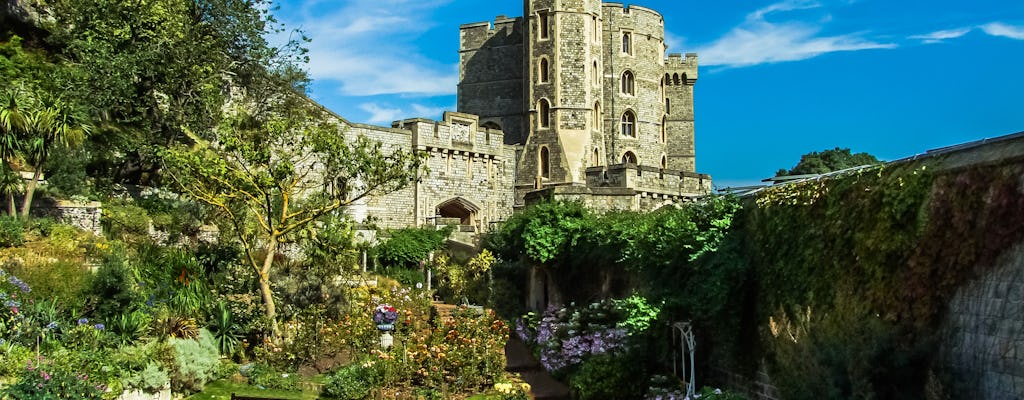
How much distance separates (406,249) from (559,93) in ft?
53.2

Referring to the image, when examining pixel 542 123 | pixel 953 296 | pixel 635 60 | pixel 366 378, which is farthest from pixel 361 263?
pixel 635 60

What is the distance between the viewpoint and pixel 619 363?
14969mm

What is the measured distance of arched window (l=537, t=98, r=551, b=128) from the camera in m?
44.2

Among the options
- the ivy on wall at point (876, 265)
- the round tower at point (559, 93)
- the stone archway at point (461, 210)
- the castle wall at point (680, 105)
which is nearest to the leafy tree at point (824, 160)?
the castle wall at point (680, 105)

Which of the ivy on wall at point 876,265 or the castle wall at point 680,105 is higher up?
the castle wall at point 680,105

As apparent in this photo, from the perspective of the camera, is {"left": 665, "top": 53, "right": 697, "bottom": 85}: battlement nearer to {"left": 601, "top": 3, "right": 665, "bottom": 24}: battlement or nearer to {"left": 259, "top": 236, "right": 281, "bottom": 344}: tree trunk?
{"left": 601, "top": 3, "right": 665, "bottom": 24}: battlement

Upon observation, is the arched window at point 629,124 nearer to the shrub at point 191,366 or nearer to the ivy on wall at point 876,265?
the shrub at point 191,366

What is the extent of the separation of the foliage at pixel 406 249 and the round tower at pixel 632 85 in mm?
18187

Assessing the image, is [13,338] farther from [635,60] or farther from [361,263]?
[635,60]

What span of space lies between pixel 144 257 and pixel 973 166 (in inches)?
630

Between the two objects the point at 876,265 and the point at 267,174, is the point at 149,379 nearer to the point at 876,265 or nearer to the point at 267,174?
the point at 267,174

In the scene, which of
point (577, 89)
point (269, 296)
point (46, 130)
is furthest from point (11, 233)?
point (577, 89)

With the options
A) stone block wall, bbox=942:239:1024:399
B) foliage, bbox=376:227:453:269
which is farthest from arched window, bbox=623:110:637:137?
stone block wall, bbox=942:239:1024:399

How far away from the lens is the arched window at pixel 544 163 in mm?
43750
